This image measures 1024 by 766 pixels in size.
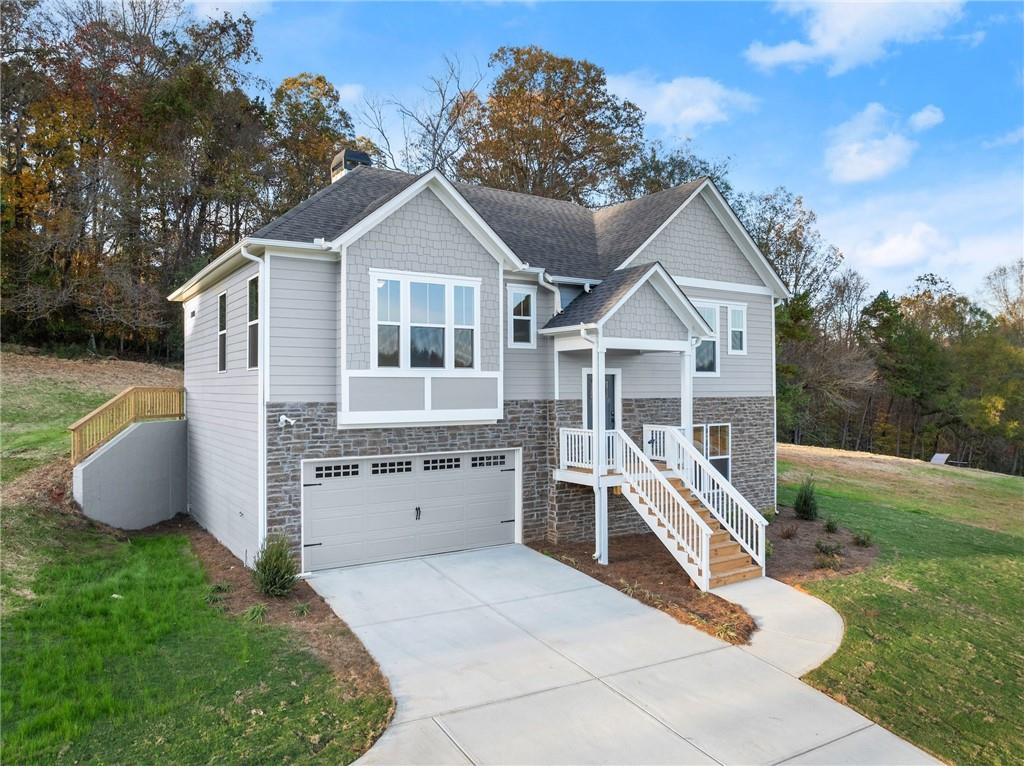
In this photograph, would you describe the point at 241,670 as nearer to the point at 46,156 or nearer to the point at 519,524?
the point at 519,524

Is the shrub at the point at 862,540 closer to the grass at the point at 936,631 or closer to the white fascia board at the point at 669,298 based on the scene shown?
the grass at the point at 936,631

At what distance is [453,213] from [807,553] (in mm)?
9259

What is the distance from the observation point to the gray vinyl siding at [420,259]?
1040cm

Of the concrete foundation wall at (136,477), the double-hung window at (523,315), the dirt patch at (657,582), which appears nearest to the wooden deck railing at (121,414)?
the concrete foundation wall at (136,477)

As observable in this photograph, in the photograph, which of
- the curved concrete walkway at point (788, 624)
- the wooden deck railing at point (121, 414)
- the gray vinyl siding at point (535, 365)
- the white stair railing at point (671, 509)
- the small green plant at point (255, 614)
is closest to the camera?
the curved concrete walkway at point (788, 624)

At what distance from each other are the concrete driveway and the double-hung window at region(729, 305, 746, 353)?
789 centimetres

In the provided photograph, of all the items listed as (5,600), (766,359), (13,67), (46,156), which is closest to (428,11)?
(766,359)

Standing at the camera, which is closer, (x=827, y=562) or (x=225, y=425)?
(x=827, y=562)

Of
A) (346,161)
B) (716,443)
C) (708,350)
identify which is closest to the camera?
(346,161)

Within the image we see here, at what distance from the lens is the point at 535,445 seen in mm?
12617

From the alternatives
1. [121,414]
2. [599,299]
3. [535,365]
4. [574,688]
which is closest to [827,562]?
[599,299]

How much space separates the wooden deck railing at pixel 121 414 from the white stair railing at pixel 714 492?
11.5 m

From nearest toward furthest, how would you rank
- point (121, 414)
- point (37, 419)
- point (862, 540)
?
point (862, 540), point (121, 414), point (37, 419)

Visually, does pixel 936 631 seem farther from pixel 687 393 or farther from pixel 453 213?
pixel 453 213
